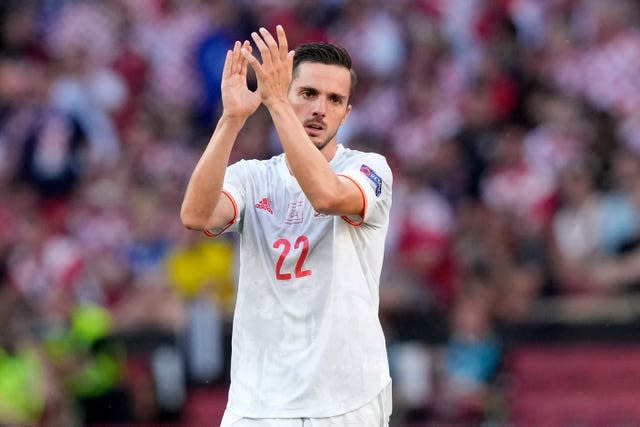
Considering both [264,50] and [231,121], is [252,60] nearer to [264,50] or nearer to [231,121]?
[264,50]

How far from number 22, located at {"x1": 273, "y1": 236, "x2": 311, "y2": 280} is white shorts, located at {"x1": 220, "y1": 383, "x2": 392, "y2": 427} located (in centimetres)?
57

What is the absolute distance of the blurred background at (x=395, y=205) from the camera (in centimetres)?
1134

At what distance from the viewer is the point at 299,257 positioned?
18.9 feet

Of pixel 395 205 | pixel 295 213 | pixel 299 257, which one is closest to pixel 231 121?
pixel 295 213

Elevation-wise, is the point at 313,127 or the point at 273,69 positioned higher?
the point at 273,69

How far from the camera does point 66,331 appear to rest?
40.4ft

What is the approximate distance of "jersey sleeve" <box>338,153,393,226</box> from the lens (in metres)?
5.69

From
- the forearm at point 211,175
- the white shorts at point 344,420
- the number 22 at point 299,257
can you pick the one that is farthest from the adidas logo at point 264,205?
the white shorts at point 344,420

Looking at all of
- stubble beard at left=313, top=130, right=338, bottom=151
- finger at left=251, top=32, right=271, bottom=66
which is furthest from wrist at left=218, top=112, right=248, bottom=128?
stubble beard at left=313, top=130, right=338, bottom=151

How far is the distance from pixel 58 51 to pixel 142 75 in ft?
3.99

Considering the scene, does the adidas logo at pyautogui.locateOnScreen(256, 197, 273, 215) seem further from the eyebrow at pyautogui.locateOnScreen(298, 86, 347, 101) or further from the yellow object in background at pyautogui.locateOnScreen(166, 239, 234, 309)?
the yellow object in background at pyautogui.locateOnScreen(166, 239, 234, 309)

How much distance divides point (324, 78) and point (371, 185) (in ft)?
1.60

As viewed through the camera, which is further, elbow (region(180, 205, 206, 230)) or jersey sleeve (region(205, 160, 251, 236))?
jersey sleeve (region(205, 160, 251, 236))

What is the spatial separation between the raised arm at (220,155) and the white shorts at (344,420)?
2.59 ft
